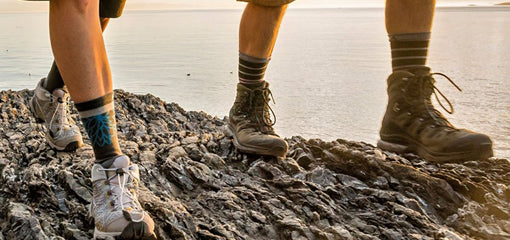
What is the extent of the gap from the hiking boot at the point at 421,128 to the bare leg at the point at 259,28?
0.64 m

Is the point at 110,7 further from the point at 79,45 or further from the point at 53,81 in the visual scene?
the point at 79,45

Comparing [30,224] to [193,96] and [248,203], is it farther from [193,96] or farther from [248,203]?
[193,96]

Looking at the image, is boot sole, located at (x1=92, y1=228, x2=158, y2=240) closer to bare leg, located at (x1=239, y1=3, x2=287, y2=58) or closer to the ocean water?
bare leg, located at (x1=239, y1=3, x2=287, y2=58)

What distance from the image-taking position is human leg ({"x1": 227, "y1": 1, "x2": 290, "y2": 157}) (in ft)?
9.16

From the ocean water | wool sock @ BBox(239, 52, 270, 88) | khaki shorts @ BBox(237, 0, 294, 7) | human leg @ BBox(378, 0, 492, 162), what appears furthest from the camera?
the ocean water

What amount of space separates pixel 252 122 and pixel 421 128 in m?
0.85

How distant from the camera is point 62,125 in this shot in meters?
2.98

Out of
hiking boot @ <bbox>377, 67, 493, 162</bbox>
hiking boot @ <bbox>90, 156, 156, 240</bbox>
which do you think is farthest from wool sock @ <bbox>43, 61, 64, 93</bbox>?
hiking boot @ <bbox>377, 67, 493, 162</bbox>

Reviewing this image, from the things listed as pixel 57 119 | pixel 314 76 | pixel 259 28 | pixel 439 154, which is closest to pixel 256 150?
pixel 259 28

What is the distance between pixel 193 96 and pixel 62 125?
2964mm

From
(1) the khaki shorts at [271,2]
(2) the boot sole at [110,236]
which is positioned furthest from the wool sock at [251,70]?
(2) the boot sole at [110,236]

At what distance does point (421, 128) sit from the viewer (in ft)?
8.61

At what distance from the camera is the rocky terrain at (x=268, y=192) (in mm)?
2180

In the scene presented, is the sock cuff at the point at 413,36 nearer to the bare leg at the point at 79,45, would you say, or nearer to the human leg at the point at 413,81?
the human leg at the point at 413,81
